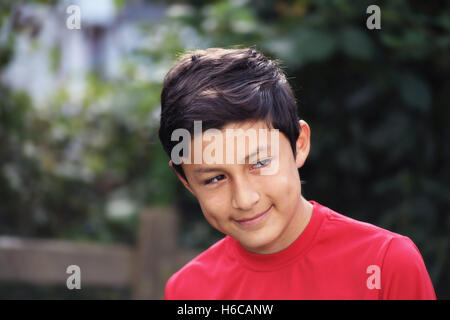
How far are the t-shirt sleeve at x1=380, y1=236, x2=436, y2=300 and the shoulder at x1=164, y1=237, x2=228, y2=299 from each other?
0.54m

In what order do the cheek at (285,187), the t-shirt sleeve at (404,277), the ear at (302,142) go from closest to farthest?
1. the t-shirt sleeve at (404,277)
2. the cheek at (285,187)
3. the ear at (302,142)

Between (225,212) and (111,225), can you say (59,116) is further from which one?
(225,212)

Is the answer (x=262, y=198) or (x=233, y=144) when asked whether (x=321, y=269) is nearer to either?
(x=262, y=198)

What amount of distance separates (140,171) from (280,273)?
2620 mm

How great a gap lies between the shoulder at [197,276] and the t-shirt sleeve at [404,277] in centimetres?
54

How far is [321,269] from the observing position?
5.46ft

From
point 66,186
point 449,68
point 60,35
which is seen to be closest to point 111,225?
point 66,186

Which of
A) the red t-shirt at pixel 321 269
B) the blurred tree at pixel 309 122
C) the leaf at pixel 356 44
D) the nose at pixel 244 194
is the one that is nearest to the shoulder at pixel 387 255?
the red t-shirt at pixel 321 269

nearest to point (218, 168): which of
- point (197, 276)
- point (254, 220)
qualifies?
point (254, 220)

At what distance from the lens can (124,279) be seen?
11.2 ft

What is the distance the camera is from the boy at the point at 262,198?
1.58m

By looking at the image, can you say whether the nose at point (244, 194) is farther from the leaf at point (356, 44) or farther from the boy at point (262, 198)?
the leaf at point (356, 44)

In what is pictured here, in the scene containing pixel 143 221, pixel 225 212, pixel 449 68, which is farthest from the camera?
pixel 143 221

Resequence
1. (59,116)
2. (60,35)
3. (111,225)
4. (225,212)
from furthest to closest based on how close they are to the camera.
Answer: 1. (60,35)
2. (59,116)
3. (111,225)
4. (225,212)
